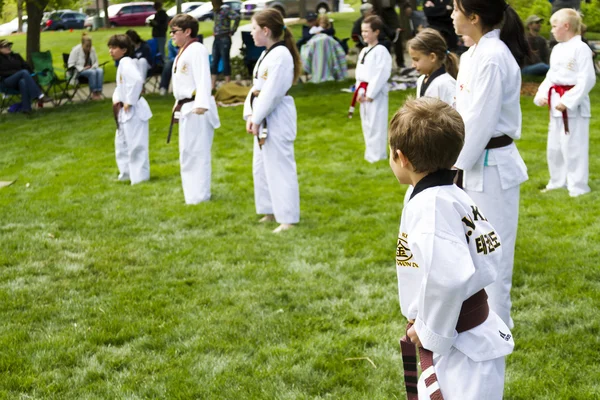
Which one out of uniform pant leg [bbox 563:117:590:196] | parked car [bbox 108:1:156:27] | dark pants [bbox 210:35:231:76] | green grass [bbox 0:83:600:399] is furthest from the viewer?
parked car [bbox 108:1:156:27]

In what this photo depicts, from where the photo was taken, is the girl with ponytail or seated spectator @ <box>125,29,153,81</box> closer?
the girl with ponytail

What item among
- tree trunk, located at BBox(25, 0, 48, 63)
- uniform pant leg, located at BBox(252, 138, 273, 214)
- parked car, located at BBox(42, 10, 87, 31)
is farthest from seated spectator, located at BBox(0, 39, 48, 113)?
parked car, located at BBox(42, 10, 87, 31)

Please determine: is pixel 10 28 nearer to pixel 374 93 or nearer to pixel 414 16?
pixel 414 16

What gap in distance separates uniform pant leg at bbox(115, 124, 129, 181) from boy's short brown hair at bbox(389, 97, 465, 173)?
8.50m

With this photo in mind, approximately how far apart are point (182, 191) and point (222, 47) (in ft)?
31.1

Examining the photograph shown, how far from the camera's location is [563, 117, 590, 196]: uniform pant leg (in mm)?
8930

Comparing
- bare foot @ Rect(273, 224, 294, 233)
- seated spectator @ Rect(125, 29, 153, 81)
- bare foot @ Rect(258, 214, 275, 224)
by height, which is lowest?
bare foot @ Rect(258, 214, 275, 224)

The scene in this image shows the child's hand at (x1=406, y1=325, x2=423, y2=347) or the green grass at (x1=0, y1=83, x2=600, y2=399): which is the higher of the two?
the child's hand at (x1=406, y1=325, x2=423, y2=347)

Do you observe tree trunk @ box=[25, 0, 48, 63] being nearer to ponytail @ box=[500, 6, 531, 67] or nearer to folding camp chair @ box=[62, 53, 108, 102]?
folding camp chair @ box=[62, 53, 108, 102]

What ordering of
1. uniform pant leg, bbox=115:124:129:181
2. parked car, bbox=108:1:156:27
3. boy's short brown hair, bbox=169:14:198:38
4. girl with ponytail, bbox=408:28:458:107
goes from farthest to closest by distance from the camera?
1. parked car, bbox=108:1:156:27
2. uniform pant leg, bbox=115:124:129:181
3. boy's short brown hair, bbox=169:14:198:38
4. girl with ponytail, bbox=408:28:458:107

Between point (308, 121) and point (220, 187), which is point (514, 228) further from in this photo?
point (308, 121)

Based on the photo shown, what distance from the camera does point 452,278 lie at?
264 centimetres

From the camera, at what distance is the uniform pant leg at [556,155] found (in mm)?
9156

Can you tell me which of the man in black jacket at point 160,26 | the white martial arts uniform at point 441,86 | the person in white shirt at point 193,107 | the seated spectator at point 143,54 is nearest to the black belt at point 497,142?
the white martial arts uniform at point 441,86
